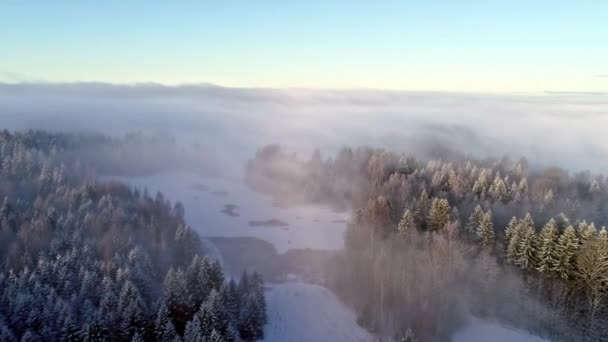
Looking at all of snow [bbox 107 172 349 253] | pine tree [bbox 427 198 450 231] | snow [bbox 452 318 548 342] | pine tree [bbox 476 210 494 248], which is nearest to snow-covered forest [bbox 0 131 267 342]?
snow [bbox 107 172 349 253]

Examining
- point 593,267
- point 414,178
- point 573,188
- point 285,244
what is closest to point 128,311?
point 285,244

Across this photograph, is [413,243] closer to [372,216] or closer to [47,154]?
[372,216]

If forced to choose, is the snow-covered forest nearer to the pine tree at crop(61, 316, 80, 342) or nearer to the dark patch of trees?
the pine tree at crop(61, 316, 80, 342)

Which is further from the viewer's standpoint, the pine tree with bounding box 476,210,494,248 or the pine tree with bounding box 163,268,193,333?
the pine tree with bounding box 476,210,494,248

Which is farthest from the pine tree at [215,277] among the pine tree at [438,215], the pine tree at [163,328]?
the pine tree at [438,215]

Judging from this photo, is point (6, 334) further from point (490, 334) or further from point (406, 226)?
point (490, 334)

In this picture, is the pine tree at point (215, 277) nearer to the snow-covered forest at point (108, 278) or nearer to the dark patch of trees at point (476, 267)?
the snow-covered forest at point (108, 278)
